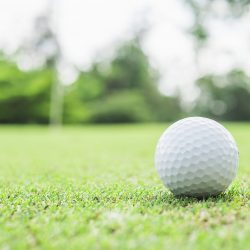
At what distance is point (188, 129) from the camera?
2.84m

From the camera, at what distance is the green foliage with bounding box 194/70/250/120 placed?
3338 cm

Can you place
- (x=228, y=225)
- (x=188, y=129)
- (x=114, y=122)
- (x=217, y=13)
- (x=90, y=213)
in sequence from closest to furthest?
(x=228, y=225) → (x=90, y=213) → (x=188, y=129) → (x=217, y=13) → (x=114, y=122)

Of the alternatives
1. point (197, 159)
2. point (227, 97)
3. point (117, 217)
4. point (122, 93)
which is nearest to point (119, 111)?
point (122, 93)

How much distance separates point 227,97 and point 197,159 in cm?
3255

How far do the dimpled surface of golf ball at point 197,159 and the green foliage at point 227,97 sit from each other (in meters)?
31.6

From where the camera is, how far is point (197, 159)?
2.67 m

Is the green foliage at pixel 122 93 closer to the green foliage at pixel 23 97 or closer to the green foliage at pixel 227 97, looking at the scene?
the green foliage at pixel 23 97

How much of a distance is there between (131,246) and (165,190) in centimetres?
145

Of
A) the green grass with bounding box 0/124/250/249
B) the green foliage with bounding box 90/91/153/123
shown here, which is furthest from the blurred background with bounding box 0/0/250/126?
the green grass with bounding box 0/124/250/249

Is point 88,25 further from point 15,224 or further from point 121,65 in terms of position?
point 15,224

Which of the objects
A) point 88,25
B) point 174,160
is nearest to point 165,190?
point 174,160

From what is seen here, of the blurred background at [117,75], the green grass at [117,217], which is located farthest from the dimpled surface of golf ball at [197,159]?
the blurred background at [117,75]

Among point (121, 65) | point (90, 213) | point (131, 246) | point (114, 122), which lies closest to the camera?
point (131, 246)

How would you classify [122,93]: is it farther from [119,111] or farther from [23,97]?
[23,97]
